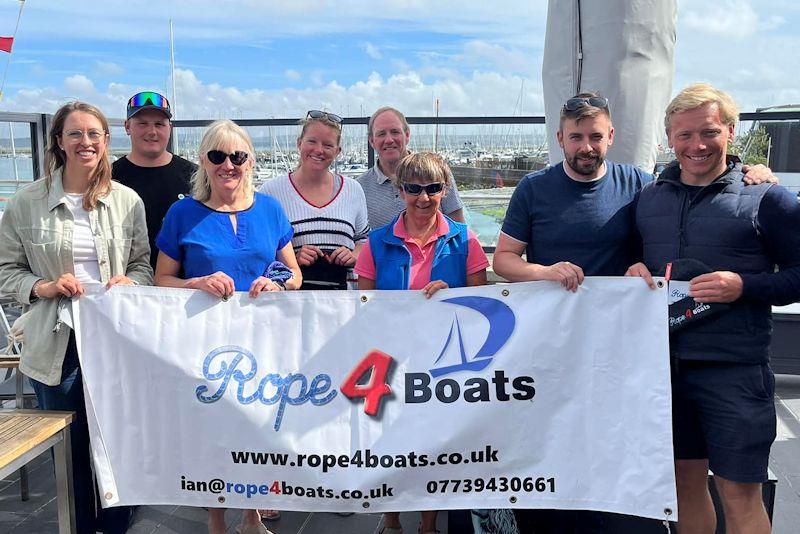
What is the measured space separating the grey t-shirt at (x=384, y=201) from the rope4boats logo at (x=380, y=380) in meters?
1.01

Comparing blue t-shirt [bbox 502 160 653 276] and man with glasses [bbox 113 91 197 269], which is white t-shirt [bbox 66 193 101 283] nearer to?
man with glasses [bbox 113 91 197 269]

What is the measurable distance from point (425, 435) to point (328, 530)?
1089 millimetres

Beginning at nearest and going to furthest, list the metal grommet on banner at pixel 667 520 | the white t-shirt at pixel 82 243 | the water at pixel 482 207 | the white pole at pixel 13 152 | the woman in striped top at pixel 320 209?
the metal grommet on banner at pixel 667 520 < the white t-shirt at pixel 82 243 < the woman in striped top at pixel 320 209 < the white pole at pixel 13 152 < the water at pixel 482 207

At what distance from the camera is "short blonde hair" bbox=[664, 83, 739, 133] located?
8.21ft

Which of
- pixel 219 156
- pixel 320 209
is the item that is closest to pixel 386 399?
pixel 320 209

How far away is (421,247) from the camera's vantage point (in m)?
3.01

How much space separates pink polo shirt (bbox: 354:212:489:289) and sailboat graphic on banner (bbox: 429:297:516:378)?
0.71ft

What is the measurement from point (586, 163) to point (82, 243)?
216 centimetres

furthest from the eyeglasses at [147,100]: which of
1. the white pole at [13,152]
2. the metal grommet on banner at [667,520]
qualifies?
the metal grommet on banner at [667,520]

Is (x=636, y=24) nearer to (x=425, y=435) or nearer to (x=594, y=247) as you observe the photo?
(x=594, y=247)

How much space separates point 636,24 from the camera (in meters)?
3.79

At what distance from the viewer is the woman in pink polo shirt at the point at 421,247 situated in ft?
9.66

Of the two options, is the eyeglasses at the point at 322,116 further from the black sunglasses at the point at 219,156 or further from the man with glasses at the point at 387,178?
the black sunglasses at the point at 219,156

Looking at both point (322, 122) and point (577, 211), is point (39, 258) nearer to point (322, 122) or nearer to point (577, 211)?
point (322, 122)
